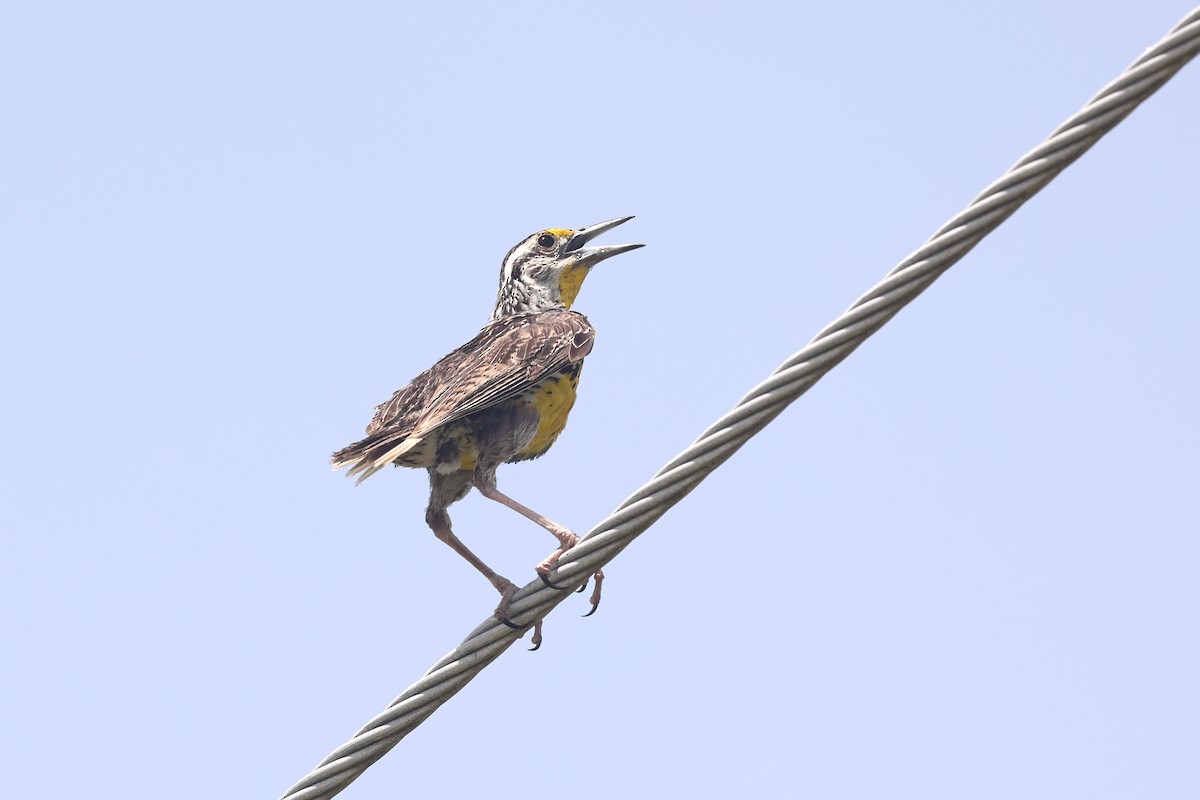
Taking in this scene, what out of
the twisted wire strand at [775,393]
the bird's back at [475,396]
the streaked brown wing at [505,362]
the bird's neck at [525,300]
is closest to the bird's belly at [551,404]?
the bird's back at [475,396]

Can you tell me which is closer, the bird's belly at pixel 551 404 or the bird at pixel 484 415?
the bird at pixel 484 415

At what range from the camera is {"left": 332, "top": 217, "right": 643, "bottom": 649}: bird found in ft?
31.7

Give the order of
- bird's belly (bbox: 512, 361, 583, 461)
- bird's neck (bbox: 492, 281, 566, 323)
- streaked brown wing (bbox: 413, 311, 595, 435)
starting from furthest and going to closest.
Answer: bird's neck (bbox: 492, 281, 566, 323) → bird's belly (bbox: 512, 361, 583, 461) → streaked brown wing (bbox: 413, 311, 595, 435)

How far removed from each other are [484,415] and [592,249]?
97.2 inches

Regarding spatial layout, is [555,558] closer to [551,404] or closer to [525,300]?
[551,404]

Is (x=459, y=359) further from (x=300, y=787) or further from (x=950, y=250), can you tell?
(x=950, y=250)

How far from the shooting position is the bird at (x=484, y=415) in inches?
380

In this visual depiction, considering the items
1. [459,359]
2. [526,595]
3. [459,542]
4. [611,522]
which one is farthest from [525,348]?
[611,522]

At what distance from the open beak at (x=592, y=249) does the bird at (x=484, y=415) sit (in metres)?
0.93

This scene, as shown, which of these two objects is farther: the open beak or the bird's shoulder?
the open beak

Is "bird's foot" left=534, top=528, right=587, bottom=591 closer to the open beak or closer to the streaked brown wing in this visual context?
the streaked brown wing

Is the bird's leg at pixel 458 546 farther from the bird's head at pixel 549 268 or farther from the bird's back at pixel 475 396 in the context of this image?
the bird's head at pixel 549 268

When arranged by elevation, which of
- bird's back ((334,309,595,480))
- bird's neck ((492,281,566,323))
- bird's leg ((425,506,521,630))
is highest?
bird's neck ((492,281,566,323))

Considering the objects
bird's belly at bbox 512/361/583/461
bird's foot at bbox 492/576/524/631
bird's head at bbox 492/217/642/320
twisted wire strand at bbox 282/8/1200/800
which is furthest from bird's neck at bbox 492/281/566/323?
twisted wire strand at bbox 282/8/1200/800
